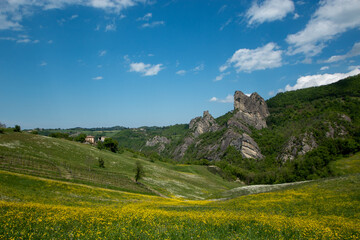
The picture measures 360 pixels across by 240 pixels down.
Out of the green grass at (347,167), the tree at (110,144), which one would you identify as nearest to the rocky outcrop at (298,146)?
the green grass at (347,167)

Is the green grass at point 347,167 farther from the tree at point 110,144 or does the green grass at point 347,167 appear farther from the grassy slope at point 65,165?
the tree at point 110,144

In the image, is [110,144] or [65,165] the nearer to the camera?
[65,165]

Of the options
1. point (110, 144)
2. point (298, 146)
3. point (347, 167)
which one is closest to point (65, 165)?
point (110, 144)

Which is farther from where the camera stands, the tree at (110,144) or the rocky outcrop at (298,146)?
the rocky outcrop at (298,146)

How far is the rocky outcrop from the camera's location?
17700 centimetres

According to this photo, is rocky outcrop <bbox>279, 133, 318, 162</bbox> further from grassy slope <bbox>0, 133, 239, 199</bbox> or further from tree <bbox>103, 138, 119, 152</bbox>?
tree <bbox>103, 138, 119, 152</bbox>

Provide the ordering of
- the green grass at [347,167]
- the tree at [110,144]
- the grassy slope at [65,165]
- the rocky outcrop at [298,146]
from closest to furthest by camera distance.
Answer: the grassy slope at [65,165]
the green grass at [347,167]
the tree at [110,144]
the rocky outcrop at [298,146]

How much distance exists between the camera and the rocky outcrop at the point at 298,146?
177000 millimetres

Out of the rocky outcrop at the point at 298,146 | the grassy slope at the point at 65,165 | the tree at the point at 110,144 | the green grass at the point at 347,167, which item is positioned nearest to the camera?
the grassy slope at the point at 65,165

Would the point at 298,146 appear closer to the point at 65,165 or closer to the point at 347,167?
the point at 347,167

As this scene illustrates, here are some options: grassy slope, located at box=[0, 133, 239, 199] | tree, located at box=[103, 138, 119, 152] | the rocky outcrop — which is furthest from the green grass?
tree, located at box=[103, 138, 119, 152]

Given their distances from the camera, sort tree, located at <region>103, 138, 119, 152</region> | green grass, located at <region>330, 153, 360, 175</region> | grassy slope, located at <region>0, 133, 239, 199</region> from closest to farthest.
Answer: grassy slope, located at <region>0, 133, 239, 199</region>
green grass, located at <region>330, 153, 360, 175</region>
tree, located at <region>103, 138, 119, 152</region>

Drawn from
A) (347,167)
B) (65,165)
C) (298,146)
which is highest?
(65,165)

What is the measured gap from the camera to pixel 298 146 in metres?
185
